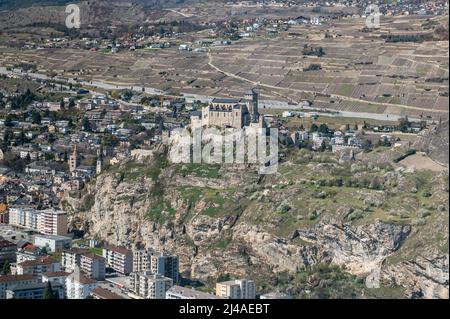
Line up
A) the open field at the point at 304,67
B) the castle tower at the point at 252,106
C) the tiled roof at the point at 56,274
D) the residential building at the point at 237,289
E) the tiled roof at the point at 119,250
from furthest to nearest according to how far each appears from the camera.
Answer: the open field at the point at 304,67
the castle tower at the point at 252,106
the tiled roof at the point at 119,250
the tiled roof at the point at 56,274
the residential building at the point at 237,289

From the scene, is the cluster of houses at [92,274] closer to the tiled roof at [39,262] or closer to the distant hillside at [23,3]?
the tiled roof at [39,262]

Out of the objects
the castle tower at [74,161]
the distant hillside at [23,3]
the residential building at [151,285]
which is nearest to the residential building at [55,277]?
the residential building at [151,285]

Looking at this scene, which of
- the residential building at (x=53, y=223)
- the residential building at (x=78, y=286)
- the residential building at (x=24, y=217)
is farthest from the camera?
the residential building at (x=24, y=217)

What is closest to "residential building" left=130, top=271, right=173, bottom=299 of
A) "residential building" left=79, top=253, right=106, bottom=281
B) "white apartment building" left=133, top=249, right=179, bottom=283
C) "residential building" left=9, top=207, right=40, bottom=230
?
"white apartment building" left=133, top=249, right=179, bottom=283

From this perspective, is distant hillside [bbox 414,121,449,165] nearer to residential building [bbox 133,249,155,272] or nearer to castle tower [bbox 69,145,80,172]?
residential building [bbox 133,249,155,272]

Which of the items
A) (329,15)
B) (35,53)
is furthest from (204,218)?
(329,15)

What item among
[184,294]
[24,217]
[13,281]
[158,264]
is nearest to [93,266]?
[158,264]

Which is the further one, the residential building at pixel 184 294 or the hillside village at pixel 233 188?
the hillside village at pixel 233 188

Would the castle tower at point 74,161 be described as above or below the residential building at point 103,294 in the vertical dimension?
below
